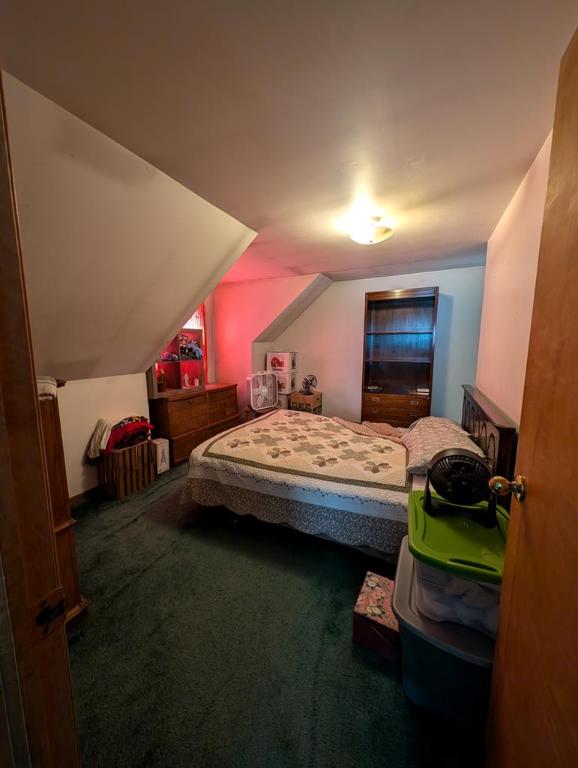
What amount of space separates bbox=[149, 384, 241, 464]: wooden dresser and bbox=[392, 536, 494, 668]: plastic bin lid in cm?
270

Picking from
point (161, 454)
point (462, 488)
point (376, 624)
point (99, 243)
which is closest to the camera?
point (462, 488)

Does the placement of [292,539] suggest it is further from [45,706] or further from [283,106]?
[283,106]

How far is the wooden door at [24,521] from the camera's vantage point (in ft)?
1.51

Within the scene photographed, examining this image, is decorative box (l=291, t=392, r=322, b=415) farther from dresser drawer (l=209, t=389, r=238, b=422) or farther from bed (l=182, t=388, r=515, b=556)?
bed (l=182, t=388, r=515, b=556)

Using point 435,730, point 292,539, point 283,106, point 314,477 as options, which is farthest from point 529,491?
point 292,539

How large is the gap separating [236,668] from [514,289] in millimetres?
2365

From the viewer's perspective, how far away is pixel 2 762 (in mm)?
432

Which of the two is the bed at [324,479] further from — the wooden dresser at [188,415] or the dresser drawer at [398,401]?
the wooden dresser at [188,415]

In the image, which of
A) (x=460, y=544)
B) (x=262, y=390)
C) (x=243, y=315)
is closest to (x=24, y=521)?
(x=460, y=544)

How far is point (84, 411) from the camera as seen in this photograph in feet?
8.40

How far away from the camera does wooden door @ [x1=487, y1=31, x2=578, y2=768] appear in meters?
0.52

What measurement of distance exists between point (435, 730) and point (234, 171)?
2.59 metres

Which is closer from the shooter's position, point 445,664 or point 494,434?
point 445,664

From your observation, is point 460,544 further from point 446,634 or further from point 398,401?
point 398,401
